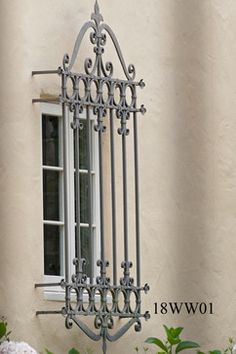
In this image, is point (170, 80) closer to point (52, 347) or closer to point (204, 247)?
point (204, 247)

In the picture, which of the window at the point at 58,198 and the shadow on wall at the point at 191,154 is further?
the shadow on wall at the point at 191,154

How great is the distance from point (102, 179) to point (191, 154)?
1.20m

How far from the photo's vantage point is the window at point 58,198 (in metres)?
13.9

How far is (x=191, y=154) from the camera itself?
1526 centimetres

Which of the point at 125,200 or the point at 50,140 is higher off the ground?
the point at 50,140

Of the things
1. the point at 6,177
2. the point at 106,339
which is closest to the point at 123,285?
the point at 106,339

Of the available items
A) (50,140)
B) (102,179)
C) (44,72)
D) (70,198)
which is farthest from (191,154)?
(44,72)

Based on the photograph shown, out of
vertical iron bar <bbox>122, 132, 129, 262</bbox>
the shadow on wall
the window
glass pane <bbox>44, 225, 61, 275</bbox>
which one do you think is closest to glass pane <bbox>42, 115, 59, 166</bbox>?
the window

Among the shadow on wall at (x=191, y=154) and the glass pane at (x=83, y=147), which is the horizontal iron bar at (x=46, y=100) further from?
the shadow on wall at (x=191, y=154)

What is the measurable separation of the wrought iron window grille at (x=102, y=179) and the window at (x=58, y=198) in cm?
9

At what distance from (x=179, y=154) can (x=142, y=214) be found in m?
0.63

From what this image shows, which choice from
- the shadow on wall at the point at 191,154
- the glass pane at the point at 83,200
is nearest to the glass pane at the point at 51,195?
the glass pane at the point at 83,200

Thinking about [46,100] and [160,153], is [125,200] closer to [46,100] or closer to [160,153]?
[160,153]

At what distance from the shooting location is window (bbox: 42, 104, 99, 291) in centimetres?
1392
